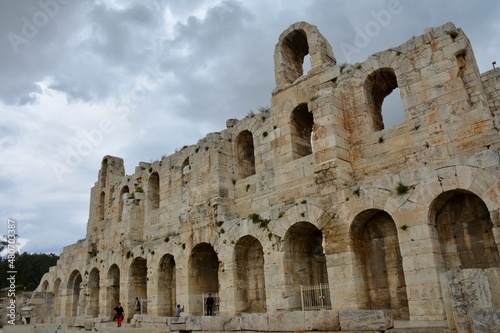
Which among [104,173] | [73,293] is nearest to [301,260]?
[104,173]

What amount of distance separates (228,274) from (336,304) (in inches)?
197

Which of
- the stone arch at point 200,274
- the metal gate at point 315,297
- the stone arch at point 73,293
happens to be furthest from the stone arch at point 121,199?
the metal gate at point 315,297

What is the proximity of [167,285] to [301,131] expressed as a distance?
9810 millimetres

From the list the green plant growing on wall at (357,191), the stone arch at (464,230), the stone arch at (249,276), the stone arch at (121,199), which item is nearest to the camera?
the stone arch at (464,230)

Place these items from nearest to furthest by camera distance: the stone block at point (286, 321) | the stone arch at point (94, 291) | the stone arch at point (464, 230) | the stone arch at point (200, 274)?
the stone block at point (286, 321), the stone arch at point (464, 230), the stone arch at point (200, 274), the stone arch at point (94, 291)

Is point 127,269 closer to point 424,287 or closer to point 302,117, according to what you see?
point 302,117

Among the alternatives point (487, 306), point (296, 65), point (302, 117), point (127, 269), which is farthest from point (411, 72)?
point (127, 269)

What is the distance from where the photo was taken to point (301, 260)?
14.6 metres

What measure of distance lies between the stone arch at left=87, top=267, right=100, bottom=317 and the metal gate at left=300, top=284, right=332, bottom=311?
51.3 feet

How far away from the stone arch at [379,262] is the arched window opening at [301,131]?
166 inches

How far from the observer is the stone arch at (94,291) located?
24.5 meters

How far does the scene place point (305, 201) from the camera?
1371 centimetres

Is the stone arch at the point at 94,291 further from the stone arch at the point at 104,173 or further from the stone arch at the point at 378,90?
the stone arch at the point at 378,90

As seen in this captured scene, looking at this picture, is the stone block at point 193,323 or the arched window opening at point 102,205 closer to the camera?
the stone block at point 193,323
